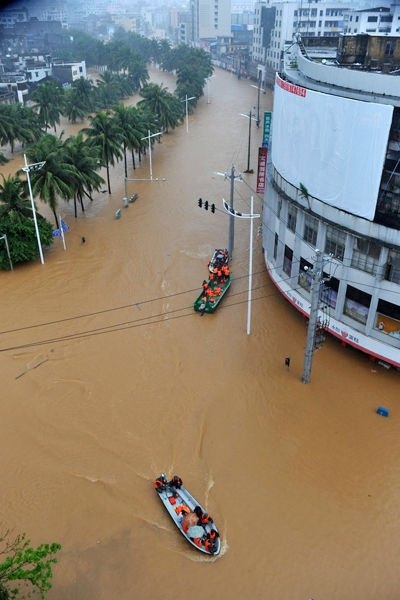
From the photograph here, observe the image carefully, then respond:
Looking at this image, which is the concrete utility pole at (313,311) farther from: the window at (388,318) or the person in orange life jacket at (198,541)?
the person in orange life jacket at (198,541)

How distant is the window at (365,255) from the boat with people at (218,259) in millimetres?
10650

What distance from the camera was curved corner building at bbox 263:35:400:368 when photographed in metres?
22.0

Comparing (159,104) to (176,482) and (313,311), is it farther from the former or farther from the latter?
(176,482)

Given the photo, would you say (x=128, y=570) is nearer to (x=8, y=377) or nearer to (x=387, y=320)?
(x=8, y=377)

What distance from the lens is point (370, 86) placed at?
22.9m

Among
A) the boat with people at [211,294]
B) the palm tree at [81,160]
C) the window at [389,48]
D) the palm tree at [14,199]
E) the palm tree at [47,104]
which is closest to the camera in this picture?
the boat with people at [211,294]

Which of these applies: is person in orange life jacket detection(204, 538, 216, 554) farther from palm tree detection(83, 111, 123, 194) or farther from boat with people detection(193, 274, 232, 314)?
palm tree detection(83, 111, 123, 194)

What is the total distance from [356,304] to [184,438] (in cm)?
1099

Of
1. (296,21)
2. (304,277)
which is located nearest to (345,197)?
(304,277)

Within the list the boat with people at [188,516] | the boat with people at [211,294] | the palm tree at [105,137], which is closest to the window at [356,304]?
the boat with people at [211,294]

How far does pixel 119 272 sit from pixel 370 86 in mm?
19486

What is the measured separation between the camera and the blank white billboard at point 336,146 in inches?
846

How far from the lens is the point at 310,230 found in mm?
26078

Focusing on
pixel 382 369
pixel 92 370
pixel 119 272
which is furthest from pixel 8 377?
pixel 382 369
